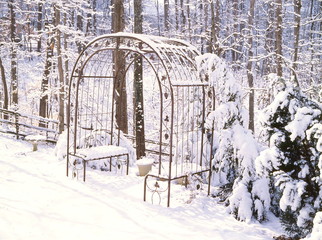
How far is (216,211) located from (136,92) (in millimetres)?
5438

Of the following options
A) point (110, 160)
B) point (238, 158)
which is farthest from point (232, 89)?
point (110, 160)

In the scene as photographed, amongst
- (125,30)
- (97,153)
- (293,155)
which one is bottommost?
(97,153)

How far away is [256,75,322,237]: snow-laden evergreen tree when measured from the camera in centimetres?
443

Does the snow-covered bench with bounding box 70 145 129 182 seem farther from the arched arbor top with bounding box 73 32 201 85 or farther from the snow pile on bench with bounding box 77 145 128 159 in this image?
the arched arbor top with bounding box 73 32 201 85

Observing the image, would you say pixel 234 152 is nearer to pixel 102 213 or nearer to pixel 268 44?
pixel 102 213

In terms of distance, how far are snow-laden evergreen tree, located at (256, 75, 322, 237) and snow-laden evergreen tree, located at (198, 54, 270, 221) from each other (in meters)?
0.74

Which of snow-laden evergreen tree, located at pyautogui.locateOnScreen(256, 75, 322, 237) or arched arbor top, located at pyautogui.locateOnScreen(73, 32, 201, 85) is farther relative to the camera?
arched arbor top, located at pyautogui.locateOnScreen(73, 32, 201, 85)

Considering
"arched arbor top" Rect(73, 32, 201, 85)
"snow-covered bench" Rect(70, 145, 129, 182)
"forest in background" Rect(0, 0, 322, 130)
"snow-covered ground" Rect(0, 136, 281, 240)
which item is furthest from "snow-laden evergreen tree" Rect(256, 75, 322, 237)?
"snow-covered bench" Rect(70, 145, 129, 182)

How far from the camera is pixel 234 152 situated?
20.2 ft

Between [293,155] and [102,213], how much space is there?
3252 millimetres

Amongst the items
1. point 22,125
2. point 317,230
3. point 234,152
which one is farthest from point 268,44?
point 317,230

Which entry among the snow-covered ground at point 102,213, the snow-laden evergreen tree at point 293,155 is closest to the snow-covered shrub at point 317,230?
the snow-laden evergreen tree at point 293,155

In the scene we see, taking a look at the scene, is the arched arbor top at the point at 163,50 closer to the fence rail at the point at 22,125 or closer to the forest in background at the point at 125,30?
the forest in background at the point at 125,30

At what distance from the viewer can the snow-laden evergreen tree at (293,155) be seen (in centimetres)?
443
